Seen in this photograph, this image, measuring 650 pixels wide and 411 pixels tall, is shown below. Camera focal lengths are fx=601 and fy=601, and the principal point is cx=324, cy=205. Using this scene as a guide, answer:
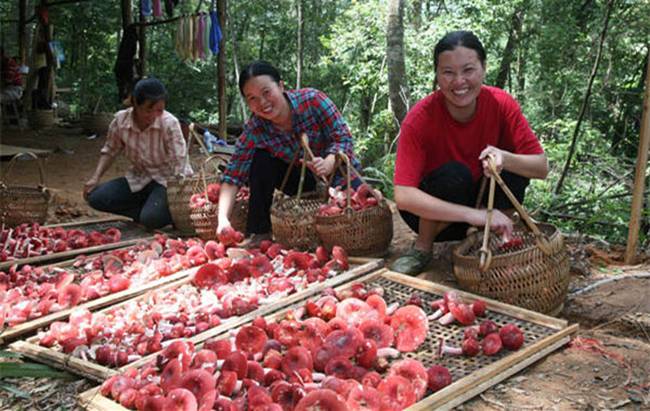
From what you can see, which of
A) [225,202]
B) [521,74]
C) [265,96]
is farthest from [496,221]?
[521,74]

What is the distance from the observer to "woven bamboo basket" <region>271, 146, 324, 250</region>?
3.55 m

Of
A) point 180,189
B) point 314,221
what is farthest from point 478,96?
point 180,189

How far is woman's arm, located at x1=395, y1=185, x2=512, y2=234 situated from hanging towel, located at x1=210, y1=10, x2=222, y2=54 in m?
5.36

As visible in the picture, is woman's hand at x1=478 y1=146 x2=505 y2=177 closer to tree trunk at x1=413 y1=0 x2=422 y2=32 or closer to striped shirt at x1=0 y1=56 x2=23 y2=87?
tree trunk at x1=413 y1=0 x2=422 y2=32

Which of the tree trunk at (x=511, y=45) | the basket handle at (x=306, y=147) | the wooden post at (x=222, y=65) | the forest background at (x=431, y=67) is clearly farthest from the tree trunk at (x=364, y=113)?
the basket handle at (x=306, y=147)

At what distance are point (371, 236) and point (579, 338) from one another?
1.37 meters

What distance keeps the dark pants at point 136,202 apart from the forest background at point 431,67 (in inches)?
103

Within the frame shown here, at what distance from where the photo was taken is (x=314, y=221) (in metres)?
3.53

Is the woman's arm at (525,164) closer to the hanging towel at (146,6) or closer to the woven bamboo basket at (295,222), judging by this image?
the woven bamboo basket at (295,222)

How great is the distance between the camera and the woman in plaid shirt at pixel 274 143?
354 centimetres

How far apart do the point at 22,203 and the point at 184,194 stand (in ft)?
4.19

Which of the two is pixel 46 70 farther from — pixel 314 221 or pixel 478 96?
pixel 478 96

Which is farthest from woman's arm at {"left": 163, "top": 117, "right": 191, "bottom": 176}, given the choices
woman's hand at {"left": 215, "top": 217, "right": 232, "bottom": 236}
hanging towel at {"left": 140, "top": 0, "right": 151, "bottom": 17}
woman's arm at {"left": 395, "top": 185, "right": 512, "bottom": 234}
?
hanging towel at {"left": 140, "top": 0, "right": 151, "bottom": 17}

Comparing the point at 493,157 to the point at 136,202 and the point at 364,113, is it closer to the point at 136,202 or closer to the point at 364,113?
the point at 136,202
